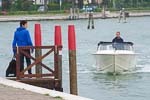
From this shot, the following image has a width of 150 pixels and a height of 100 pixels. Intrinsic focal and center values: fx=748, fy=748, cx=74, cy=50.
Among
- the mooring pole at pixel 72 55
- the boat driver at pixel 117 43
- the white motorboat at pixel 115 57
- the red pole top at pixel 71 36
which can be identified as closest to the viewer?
the red pole top at pixel 71 36

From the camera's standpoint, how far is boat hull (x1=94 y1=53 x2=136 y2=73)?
36531 mm

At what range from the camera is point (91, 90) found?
30.2 m

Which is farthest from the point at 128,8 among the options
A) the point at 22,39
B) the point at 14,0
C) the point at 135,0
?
the point at 22,39

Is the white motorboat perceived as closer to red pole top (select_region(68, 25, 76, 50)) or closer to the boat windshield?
the boat windshield

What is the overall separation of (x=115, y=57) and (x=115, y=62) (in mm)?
478

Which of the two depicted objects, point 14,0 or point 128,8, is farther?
point 128,8

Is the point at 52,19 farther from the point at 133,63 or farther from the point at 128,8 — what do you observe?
the point at 133,63

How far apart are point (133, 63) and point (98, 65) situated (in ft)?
5.77

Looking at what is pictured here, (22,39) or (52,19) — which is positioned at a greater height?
(22,39)

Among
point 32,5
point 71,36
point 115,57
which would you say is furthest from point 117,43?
point 32,5

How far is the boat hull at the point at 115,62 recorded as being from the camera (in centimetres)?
3653

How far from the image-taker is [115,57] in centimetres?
3644

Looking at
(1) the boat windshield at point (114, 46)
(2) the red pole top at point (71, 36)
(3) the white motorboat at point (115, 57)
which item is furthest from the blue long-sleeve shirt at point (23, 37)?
(1) the boat windshield at point (114, 46)

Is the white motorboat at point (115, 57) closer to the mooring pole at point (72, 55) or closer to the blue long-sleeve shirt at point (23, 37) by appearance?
the blue long-sleeve shirt at point (23, 37)
